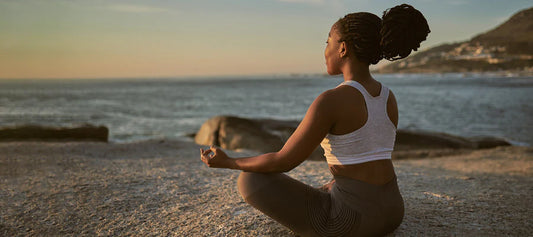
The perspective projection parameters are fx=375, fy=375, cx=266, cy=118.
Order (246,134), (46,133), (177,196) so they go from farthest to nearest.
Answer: (246,134)
(46,133)
(177,196)

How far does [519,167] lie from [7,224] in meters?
7.96

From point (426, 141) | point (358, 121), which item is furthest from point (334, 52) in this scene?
point (426, 141)

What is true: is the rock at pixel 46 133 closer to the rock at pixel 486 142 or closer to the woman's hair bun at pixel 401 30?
the woman's hair bun at pixel 401 30

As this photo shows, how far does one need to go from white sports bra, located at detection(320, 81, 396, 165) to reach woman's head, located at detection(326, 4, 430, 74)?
0.22 m

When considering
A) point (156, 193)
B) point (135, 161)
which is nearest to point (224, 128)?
point (135, 161)

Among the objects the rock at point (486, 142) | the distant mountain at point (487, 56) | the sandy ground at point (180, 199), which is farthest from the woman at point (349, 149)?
the distant mountain at point (487, 56)

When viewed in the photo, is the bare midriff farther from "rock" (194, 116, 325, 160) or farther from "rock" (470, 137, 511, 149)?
"rock" (470, 137, 511, 149)

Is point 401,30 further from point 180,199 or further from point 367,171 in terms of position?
point 180,199

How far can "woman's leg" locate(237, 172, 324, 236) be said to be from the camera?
2.51m

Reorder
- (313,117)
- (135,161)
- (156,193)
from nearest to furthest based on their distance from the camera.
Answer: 1. (313,117)
2. (156,193)
3. (135,161)

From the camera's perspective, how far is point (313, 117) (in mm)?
2174

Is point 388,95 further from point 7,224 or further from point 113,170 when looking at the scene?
point 113,170

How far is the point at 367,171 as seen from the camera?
2.39m

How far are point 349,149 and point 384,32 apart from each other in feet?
2.42
